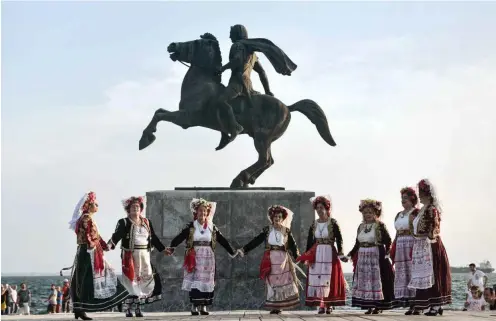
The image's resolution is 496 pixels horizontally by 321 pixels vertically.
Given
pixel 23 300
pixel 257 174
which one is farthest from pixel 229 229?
pixel 23 300

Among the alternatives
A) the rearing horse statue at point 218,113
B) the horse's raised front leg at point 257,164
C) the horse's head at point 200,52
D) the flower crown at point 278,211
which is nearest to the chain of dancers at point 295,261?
the flower crown at point 278,211

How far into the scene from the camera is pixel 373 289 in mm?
11094

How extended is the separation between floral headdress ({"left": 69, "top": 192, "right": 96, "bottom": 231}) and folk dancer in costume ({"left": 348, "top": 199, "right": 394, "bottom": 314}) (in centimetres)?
353

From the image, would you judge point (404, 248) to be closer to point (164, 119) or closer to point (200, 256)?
point (200, 256)

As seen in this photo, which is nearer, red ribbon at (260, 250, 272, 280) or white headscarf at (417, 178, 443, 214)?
white headscarf at (417, 178, 443, 214)

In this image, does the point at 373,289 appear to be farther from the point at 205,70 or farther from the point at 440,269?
the point at 205,70

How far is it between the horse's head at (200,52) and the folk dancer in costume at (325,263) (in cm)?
406

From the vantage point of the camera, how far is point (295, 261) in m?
11.5

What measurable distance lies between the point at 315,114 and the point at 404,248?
4101 mm

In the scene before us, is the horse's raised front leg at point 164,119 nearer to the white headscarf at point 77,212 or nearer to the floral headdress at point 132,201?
the floral headdress at point 132,201

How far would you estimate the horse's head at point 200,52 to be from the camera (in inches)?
570

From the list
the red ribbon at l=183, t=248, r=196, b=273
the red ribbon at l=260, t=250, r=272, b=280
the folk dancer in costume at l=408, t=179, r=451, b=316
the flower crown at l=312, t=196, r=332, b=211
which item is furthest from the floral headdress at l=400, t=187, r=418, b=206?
the red ribbon at l=183, t=248, r=196, b=273

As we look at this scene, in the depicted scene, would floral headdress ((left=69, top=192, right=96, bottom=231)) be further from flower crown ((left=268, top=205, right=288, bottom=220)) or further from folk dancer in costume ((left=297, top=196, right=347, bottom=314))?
folk dancer in costume ((left=297, top=196, right=347, bottom=314))

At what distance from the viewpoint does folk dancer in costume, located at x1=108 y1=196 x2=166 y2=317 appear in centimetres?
1084
